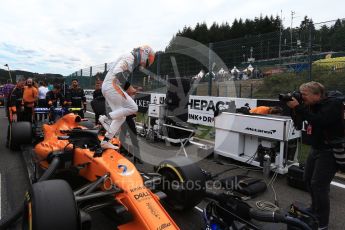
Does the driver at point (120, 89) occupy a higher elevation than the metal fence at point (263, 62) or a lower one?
lower

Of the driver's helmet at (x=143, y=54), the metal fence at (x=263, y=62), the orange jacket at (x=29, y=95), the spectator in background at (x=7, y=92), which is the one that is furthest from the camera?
the spectator in background at (x=7, y=92)

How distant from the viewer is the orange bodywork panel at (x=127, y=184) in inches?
98.8

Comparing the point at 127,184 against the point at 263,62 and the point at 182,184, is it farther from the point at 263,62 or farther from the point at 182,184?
the point at 263,62

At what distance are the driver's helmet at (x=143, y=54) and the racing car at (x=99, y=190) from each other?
135 cm

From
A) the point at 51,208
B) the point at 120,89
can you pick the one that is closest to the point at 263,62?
the point at 120,89

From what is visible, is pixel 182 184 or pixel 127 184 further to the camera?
pixel 182 184

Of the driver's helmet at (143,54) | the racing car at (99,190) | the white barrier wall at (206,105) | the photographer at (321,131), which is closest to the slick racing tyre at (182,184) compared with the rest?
the racing car at (99,190)

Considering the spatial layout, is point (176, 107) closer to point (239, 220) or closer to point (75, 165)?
point (75, 165)

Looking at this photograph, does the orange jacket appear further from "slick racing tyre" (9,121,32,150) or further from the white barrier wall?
the white barrier wall

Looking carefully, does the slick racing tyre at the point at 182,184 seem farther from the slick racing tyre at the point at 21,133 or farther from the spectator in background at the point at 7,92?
the spectator in background at the point at 7,92

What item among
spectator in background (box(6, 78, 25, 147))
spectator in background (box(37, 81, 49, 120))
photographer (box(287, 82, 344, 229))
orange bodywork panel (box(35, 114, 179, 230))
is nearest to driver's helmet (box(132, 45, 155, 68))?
orange bodywork panel (box(35, 114, 179, 230))

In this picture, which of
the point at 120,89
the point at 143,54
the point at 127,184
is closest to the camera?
the point at 127,184

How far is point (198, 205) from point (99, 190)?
51.0 inches

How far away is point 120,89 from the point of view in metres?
4.22
